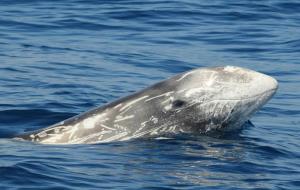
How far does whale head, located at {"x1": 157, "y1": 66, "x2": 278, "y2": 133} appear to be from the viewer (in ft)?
48.6

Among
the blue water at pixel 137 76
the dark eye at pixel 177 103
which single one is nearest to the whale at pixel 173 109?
the dark eye at pixel 177 103

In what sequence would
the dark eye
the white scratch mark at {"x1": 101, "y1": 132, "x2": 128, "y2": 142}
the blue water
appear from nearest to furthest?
the blue water → the white scratch mark at {"x1": 101, "y1": 132, "x2": 128, "y2": 142} → the dark eye

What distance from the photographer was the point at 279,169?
13.7 m

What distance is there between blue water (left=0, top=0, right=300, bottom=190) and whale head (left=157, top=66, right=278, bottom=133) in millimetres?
372

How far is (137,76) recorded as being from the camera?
21.6m

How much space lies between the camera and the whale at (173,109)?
47.8 feet

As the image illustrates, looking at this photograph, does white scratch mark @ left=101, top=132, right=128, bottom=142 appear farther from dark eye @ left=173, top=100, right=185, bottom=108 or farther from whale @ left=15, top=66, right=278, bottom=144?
dark eye @ left=173, top=100, right=185, bottom=108

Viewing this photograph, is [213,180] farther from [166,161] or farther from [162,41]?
[162,41]

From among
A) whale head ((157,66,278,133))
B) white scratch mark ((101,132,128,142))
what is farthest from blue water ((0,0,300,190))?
whale head ((157,66,278,133))

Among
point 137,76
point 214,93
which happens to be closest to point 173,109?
point 214,93

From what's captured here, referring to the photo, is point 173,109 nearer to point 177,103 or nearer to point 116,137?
point 177,103

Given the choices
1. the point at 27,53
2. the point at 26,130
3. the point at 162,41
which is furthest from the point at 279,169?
the point at 162,41

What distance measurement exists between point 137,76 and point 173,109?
22.4 ft

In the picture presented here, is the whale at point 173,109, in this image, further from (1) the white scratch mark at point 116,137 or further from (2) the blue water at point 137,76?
(2) the blue water at point 137,76
